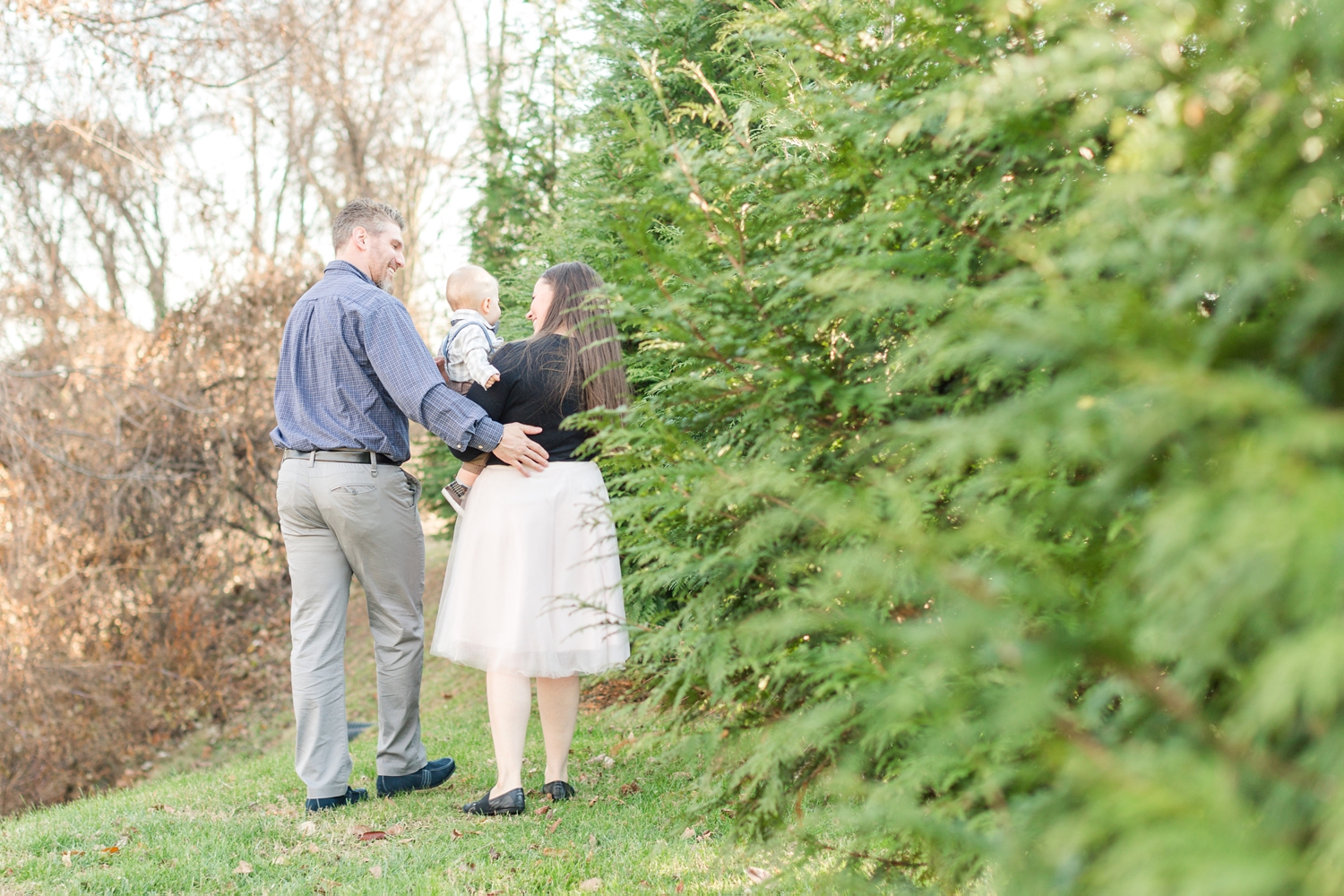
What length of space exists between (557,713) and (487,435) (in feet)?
4.10

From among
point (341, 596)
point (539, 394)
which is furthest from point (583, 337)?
point (341, 596)

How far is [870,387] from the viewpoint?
2219 millimetres

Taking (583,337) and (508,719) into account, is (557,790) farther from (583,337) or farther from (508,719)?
(583,337)

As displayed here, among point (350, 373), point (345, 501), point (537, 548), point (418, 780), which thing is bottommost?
point (418, 780)

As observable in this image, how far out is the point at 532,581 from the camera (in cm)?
393

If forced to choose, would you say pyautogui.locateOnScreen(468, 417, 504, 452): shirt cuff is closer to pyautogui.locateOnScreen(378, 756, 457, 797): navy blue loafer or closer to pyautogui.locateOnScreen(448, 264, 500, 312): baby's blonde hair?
pyautogui.locateOnScreen(448, 264, 500, 312): baby's blonde hair

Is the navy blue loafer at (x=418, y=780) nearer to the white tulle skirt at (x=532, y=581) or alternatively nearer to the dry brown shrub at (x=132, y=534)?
the white tulle skirt at (x=532, y=581)

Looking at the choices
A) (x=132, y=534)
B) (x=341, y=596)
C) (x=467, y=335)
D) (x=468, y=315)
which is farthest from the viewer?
(x=132, y=534)

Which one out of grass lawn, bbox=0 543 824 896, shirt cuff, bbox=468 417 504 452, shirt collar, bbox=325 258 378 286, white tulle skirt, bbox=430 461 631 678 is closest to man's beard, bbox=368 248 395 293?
shirt collar, bbox=325 258 378 286

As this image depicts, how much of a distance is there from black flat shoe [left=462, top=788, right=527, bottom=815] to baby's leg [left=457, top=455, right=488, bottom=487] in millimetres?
1342

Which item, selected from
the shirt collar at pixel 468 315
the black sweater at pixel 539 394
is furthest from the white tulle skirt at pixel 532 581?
the shirt collar at pixel 468 315

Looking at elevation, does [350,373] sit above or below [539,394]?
above

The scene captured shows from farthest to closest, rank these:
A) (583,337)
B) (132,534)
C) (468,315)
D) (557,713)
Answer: (132,534), (468,315), (557,713), (583,337)

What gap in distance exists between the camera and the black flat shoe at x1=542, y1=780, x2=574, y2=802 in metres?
4.31
